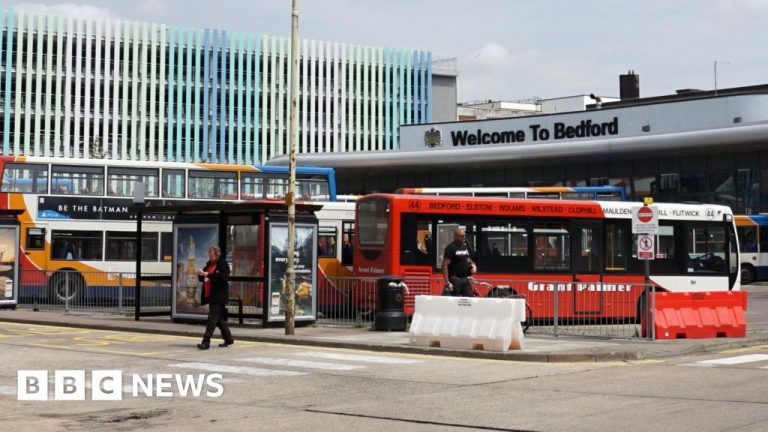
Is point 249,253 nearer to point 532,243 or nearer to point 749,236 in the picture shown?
point 532,243

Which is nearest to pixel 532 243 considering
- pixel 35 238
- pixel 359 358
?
pixel 359 358

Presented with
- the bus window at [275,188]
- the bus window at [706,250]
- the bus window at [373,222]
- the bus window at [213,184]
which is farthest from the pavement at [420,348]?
the bus window at [275,188]

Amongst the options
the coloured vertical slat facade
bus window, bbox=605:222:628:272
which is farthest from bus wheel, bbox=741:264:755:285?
the coloured vertical slat facade

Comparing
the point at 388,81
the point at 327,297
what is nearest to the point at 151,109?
the point at 388,81

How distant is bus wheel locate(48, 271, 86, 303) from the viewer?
29.8 m

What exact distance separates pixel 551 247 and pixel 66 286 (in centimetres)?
1384

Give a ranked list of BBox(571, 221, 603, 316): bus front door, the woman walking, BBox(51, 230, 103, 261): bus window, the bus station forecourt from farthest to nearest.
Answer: BBox(51, 230, 103, 261): bus window → BBox(571, 221, 603, 316): bus front door → the bus station forecourt → the woman walking

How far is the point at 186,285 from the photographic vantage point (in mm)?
24641

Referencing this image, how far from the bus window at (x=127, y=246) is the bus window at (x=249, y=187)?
3165 millimetres

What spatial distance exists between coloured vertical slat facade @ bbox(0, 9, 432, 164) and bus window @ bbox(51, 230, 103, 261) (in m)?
56.2

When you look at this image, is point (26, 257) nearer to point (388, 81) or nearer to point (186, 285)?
point (186, 285)

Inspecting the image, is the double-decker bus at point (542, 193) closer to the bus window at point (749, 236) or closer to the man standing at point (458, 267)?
the bus window at point (749, 236)

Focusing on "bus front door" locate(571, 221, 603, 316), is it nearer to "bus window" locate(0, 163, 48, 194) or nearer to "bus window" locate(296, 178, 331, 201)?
"bus window" locate(296, 178, 331, 201)

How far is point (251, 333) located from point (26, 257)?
13.1 metres
